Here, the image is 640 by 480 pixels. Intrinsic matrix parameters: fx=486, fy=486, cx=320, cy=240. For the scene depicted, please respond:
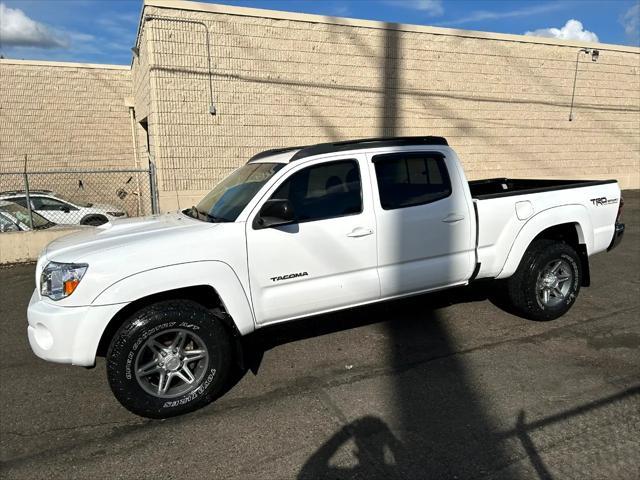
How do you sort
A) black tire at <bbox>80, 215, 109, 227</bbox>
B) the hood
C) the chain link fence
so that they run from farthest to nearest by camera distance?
black tire at <bbox>80, 215, 109, 227</bbox> → the chain link fence → the hood

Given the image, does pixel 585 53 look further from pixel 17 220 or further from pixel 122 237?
pixel 122 237

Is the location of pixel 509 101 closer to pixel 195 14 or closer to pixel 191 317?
pixel 195 14

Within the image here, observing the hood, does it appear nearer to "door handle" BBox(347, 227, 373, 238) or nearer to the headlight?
the headlight

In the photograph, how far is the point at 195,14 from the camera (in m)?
10.4

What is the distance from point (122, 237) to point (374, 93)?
10086mm

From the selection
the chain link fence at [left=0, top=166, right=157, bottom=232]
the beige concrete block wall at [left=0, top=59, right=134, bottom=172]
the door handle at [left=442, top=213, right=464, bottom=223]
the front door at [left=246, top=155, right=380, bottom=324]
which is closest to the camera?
the front door at [left=246, top=155, right=380, bottom=324]

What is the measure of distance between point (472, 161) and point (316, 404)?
39.7ft

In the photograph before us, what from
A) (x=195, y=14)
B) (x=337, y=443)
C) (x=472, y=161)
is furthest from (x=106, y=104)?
(x=337, y=443)

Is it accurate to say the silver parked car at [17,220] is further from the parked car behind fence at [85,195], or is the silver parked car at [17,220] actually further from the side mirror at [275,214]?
the side mirror at [275,214]

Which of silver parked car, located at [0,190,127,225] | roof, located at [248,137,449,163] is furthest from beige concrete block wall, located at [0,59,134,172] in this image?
roof, located at [248,137,449,163]

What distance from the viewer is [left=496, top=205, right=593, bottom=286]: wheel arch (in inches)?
191

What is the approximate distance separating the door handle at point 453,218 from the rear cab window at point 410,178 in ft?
0.61

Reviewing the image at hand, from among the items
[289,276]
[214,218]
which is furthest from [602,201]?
[214,218]

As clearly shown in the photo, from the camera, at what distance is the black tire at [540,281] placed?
4.99 metres
